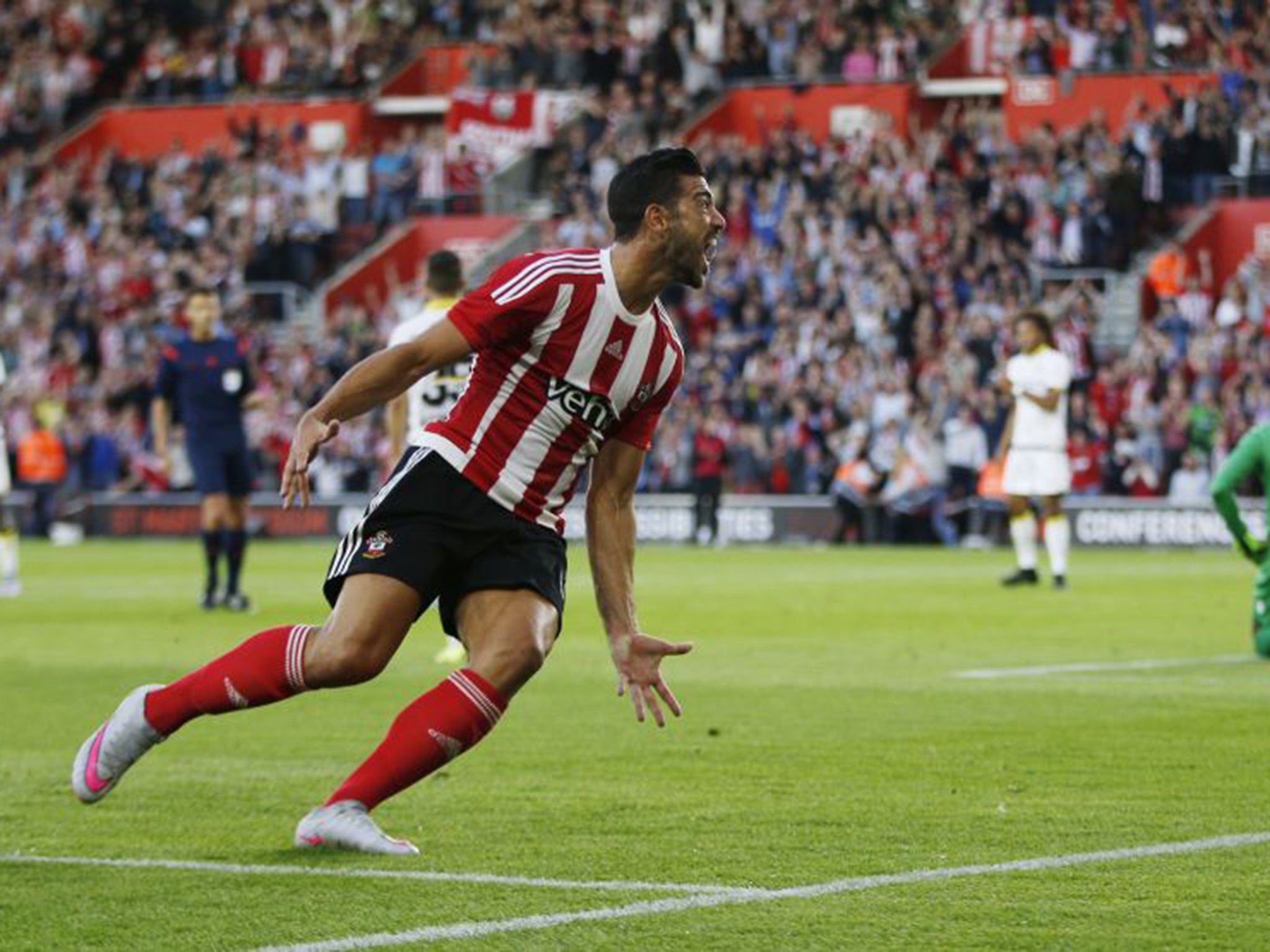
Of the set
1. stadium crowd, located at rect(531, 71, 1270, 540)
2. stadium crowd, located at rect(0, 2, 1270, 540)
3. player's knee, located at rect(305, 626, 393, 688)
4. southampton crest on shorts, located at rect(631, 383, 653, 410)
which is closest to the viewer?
player's knee, located at rect(305, 626, 393, 688)

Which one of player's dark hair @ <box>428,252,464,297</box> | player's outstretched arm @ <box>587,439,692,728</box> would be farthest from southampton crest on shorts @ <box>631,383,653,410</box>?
player's dark hair @ <box>428,252,464,297</box>

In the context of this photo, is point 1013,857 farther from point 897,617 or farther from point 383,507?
point 897,617

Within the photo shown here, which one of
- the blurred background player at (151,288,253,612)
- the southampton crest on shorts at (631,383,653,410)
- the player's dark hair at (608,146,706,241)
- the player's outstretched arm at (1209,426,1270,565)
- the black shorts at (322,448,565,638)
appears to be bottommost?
the blurred background player at (151,288,253,612)

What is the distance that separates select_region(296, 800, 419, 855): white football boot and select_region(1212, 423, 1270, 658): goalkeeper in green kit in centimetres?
753

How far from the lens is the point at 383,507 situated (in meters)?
7.46

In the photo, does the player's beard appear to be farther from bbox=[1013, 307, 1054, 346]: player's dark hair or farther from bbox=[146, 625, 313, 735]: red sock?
bbox=[1013, 307, 1054, 346]: player's dark hair

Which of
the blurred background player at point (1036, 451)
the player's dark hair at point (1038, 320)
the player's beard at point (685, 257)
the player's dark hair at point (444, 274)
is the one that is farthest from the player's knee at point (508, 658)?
the blurred background player at point (1036, 451)

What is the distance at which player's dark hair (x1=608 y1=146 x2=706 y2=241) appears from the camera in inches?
292

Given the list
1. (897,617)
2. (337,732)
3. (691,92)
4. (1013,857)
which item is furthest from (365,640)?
(691,92)

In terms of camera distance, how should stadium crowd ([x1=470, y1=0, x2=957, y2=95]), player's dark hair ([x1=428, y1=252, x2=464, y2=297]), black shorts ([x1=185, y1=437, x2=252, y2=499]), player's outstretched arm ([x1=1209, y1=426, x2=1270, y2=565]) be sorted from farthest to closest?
stadium crowd ([x1=470, y1=0, x2=957, y2=95]) → black shorts ([x1=185, y1=437, x2=252, y2=499]) → player's dark hair ([x1=428, y1=252, x2=464, y2=297]) → player's outstretched arm ([x1=1209, y1=426, x2=1270, y2=565])

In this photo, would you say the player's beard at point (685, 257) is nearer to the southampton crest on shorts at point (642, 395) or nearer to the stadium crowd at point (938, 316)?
the southampton crest on shorts at point (642, 395)

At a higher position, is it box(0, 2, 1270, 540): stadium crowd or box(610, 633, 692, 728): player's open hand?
box(610, 633, 692, 728): player's open hand

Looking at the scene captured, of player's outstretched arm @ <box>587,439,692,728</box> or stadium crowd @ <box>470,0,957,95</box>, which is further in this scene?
stadium crowd @ <box>470,0,957,95</box>

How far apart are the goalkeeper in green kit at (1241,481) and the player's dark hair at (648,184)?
23.5ft
